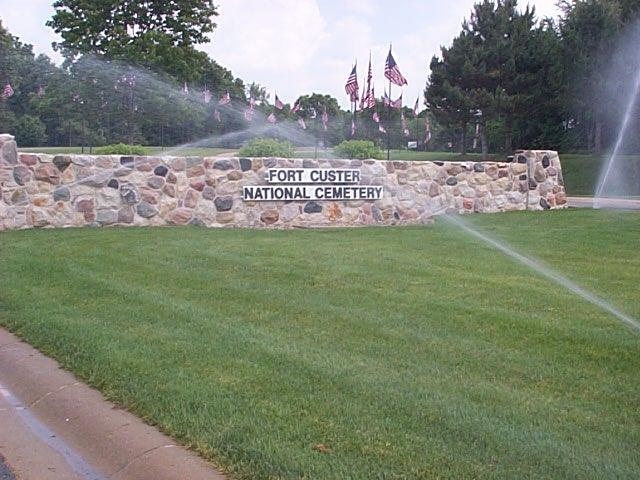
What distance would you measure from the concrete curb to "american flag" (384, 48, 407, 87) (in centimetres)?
1688

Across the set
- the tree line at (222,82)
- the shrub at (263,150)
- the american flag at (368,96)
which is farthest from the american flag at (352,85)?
the shrub at (263,150)

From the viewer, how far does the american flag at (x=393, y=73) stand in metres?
21.6

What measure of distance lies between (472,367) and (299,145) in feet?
110

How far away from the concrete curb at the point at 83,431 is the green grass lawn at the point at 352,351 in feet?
0.34

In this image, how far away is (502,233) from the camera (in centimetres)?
1294

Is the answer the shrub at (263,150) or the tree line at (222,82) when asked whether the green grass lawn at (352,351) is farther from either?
the tree line at (222,82)

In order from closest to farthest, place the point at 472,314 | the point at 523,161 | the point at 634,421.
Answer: the point at 634,421
the point at 472,314
the point at 523,161

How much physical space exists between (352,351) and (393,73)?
16.8 meters

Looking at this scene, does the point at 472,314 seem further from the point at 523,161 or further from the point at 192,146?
the point at 192,146

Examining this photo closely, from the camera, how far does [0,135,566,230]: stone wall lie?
1284 cm

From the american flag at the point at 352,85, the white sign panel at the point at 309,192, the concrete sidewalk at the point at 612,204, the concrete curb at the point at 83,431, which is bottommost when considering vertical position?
the concrete sidewalk at the point at 612,204

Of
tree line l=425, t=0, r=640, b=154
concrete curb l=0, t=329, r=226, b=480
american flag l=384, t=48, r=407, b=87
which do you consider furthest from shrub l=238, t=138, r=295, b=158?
tree line l=425, t=0, r=640, b=154

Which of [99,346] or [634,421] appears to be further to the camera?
[99,346]

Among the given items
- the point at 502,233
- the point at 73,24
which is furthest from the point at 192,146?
the point at 502,233
